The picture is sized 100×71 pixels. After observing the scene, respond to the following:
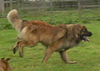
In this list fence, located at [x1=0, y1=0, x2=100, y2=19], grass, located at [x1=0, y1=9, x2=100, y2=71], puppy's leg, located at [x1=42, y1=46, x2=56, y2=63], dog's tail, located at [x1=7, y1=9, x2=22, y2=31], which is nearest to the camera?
grass, located at [x1=0, y1=9, x2=100, y2=71]

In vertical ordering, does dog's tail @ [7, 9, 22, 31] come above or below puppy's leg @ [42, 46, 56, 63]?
above

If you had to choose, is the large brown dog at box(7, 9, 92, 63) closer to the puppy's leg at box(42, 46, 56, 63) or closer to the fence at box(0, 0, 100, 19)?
the puppy's leg at box(42, 46, 56, 63)

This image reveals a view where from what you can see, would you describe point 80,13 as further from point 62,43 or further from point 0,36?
point 62,43

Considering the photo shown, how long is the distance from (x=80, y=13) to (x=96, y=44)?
395 inches

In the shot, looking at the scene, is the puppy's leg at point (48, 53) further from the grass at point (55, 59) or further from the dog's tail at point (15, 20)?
the dog's tail at point (15, 20)

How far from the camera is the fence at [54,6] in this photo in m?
21.9

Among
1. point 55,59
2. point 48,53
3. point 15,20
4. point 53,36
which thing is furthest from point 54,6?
point 48,53

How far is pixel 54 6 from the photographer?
76.0ft

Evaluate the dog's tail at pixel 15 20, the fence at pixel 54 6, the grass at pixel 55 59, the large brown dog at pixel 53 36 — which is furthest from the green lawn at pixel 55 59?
the fence at pixel 54 6

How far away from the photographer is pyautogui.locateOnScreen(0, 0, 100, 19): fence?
21859 millimetres

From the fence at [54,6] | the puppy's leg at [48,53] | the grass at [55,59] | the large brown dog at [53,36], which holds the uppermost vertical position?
the large brown dog at [53,36]

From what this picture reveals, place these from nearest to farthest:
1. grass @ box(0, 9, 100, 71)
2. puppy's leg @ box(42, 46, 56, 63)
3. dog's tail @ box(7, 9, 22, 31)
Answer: grass @ box(0, 9, 100, 71) < puppy's leg @ box(42, 46, 56, 63) < dog's tail @ box(7, 9, 22, 31)

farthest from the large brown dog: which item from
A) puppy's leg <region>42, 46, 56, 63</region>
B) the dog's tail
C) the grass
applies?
the grass

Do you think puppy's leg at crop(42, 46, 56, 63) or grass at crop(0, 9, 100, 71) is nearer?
grass at crop(0, 9, 100, 71)
